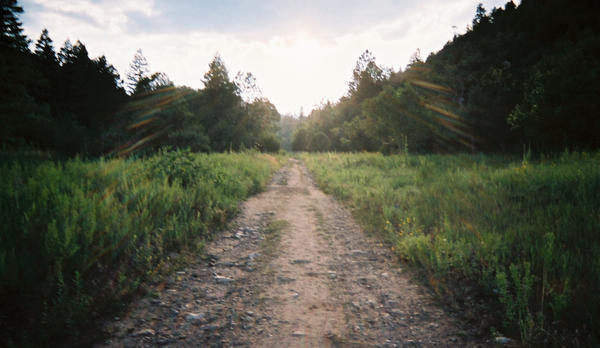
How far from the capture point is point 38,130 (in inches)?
923

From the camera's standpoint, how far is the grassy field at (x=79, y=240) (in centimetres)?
253

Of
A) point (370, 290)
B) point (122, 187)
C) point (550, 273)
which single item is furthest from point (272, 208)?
point (550, 273)

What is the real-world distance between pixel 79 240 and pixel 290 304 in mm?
3001

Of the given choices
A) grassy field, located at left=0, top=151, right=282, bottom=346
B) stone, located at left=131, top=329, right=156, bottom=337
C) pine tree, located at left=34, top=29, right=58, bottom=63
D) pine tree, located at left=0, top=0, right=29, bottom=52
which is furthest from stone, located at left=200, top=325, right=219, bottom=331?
pine tree, located at left=34, top=29, right=58, bottom=63

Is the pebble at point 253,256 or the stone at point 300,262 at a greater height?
the pebble at point 253,256

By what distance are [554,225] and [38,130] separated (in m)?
34.6

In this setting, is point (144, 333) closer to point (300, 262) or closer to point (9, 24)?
point (300, 262)

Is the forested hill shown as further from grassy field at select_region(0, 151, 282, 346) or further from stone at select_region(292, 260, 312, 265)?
grassy field at select_region(0, 151, 282, 346)

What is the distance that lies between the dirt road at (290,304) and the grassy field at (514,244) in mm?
506

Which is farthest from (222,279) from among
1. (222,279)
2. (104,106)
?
(104,106)

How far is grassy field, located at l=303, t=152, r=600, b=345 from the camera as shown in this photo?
8.54 ft

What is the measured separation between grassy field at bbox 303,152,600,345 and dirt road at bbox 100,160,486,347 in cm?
51

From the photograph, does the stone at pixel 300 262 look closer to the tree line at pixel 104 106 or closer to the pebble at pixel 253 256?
the pebble at pixel 253 256

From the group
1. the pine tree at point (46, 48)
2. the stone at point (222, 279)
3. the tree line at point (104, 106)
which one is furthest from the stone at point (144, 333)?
the pine tree at point (46, 48)
